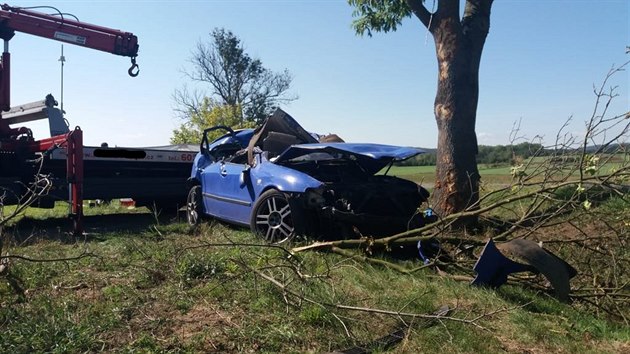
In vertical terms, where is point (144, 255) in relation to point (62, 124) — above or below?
below

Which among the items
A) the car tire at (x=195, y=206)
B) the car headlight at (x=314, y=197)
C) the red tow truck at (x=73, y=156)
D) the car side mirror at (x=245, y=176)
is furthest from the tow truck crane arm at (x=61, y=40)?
the car headlight at (x=314, y=197)

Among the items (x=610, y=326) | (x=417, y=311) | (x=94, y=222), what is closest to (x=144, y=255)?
(x=417, y=311)

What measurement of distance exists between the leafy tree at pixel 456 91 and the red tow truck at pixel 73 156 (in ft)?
15.7

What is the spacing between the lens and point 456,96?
9508 millimetres

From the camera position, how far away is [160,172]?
38.6 ft

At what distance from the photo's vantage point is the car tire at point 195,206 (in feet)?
31.2

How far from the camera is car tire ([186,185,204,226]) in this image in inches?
375

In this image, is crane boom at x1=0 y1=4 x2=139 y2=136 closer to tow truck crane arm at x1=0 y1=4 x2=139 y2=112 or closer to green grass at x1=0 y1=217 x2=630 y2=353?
tow truck crane arm at x1=0 y1=4 x2=139 y2=112

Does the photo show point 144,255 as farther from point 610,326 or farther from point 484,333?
point 610,326

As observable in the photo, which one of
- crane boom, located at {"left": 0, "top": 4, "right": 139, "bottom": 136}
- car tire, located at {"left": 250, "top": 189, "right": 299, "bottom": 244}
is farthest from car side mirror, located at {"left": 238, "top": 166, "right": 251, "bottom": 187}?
crane boom, located at {"left": 0, "top": 4, "right": 139, "bottom": 136}

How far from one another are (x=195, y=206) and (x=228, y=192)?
1.24 metres

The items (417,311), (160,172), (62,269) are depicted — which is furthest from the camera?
(160,172)

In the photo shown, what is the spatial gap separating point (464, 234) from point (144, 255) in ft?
10.9

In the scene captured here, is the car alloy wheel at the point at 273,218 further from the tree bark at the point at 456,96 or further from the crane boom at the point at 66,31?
the crane boom at the point at 66,31
